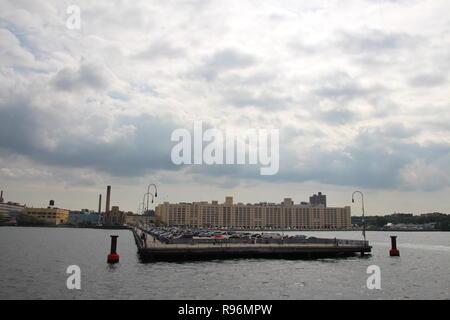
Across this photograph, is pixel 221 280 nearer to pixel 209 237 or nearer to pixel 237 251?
pixel 237 251

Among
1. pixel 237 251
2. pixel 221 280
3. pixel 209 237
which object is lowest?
pixel 221 280

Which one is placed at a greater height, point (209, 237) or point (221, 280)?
point (209, 237)

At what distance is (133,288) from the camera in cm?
3709

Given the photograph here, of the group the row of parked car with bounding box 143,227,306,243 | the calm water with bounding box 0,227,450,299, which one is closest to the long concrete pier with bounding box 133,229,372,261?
the calm water with bounding box 0,227,450,299

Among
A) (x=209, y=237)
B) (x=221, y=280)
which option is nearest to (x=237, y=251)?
(x=221, y=280)

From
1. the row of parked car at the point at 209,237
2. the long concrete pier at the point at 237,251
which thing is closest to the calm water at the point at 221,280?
the long concrete pier at the point at 237,251

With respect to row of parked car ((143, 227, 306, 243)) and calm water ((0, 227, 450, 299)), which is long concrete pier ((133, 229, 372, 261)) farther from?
row of parked car ((143, 227, 306, 243))

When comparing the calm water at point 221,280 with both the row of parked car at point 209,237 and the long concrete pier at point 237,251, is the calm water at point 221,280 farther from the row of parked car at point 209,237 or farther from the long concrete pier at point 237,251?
the row of parked car at point 209,237

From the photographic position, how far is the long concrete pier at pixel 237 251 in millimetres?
57594

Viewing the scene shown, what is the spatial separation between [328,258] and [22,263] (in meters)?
49.4

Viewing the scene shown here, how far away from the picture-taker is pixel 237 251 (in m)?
62.2

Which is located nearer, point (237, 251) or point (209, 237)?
point (237, 251)
